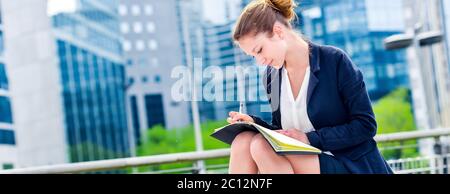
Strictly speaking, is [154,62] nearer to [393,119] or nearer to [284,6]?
[284,6]

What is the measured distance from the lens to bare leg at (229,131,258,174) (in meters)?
1.37

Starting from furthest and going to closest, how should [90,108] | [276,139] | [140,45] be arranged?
[90,108], [140,45], [276,139]

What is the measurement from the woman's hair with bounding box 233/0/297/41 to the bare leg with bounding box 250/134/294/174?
0.76ft

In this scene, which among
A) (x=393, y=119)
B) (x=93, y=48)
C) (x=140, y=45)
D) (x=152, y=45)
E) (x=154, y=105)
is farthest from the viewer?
(x=393, y=119)

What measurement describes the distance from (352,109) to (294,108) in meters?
0.13

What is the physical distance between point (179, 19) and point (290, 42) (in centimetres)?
69

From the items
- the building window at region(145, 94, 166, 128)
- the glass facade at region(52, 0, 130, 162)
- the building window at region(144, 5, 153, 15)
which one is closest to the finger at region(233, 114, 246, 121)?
the building window at region(144, 5, 153, 15)

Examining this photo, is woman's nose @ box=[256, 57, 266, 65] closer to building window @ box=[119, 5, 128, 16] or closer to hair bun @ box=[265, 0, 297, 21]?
hair bun @ box=[265, 0, 297, 21]

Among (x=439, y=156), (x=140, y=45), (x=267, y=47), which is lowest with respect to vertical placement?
(x=439, y=156)

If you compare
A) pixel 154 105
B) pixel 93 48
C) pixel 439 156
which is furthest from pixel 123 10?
pixel 93 48

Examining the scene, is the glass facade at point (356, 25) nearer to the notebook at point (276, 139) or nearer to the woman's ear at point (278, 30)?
the woman's ear at point (278, 30)

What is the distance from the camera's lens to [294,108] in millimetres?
1386

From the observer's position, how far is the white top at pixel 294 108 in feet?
4.51
